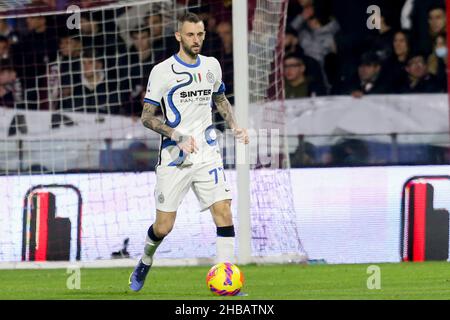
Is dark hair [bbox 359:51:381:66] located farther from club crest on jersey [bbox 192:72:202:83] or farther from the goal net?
club crest on jersey [bbox 192:72:202:83]

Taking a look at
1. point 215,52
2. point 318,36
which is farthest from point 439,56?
point 215,52

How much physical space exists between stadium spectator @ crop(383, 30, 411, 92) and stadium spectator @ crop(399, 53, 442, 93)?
0.22 feet

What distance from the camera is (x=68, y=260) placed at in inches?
600

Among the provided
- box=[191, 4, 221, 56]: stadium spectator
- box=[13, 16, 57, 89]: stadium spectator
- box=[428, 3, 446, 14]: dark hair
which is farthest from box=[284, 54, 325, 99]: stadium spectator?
box=[13, 16, 57, 89]: stadium spectator

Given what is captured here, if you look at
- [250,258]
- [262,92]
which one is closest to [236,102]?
[262,92]

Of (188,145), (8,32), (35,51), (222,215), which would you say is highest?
(8,32)

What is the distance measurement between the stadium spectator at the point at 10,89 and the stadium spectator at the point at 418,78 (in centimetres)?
485

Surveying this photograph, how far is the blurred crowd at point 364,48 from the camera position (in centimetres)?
1769

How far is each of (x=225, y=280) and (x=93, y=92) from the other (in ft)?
21.0

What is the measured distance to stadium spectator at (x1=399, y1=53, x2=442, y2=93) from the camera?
17.6 metres

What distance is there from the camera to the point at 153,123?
10969 millimetres

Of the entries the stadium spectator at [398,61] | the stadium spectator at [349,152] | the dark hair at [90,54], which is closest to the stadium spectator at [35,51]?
the dark hair at [90,54]

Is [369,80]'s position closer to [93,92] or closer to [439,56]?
[439,56]

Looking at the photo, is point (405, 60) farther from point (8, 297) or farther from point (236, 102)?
point (8, 297)
